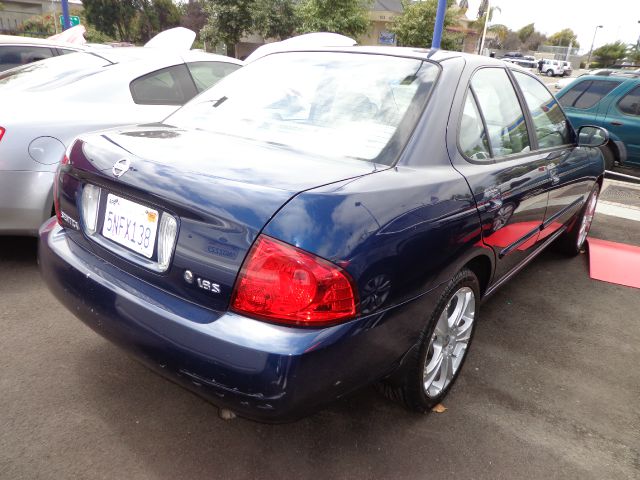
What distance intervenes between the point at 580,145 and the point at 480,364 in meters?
2.01

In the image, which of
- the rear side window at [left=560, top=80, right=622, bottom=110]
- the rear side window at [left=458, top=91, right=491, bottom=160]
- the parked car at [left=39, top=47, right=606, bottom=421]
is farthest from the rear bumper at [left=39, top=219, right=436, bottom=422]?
the rear side window at [left=560, top=80, right=622, bottom=110]

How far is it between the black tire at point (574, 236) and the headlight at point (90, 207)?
372 centimetres

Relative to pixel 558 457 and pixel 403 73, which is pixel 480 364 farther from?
pixel 403 73

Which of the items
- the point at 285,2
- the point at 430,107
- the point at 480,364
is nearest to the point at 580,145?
the point at 480,364

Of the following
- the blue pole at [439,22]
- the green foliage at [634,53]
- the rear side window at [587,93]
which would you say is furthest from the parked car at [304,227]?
the green foliage at [634,53]

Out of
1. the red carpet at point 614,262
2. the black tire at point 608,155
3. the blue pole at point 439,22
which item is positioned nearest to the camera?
the red carpet at point 614,262

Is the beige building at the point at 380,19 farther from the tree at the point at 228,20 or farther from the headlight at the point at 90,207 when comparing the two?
the headlight at the point at 90,207

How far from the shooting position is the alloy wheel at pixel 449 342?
2.31m

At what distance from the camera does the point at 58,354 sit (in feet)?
8.65

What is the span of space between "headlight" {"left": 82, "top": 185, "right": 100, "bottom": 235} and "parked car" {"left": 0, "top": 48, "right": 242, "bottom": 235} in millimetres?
1503

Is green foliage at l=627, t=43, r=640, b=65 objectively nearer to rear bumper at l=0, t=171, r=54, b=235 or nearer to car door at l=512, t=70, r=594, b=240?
car door at l=512, t=70, r=594, b=240

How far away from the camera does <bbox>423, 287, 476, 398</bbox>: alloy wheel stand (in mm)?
2307

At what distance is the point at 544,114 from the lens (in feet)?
11.1

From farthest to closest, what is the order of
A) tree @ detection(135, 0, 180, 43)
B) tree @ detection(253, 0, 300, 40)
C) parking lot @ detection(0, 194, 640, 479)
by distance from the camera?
tree @ detection(135, 0, 180, 43) < tree @ detection(253, 0, 300, 40) < parking lot @ detection(0, 194, 640, 479)
